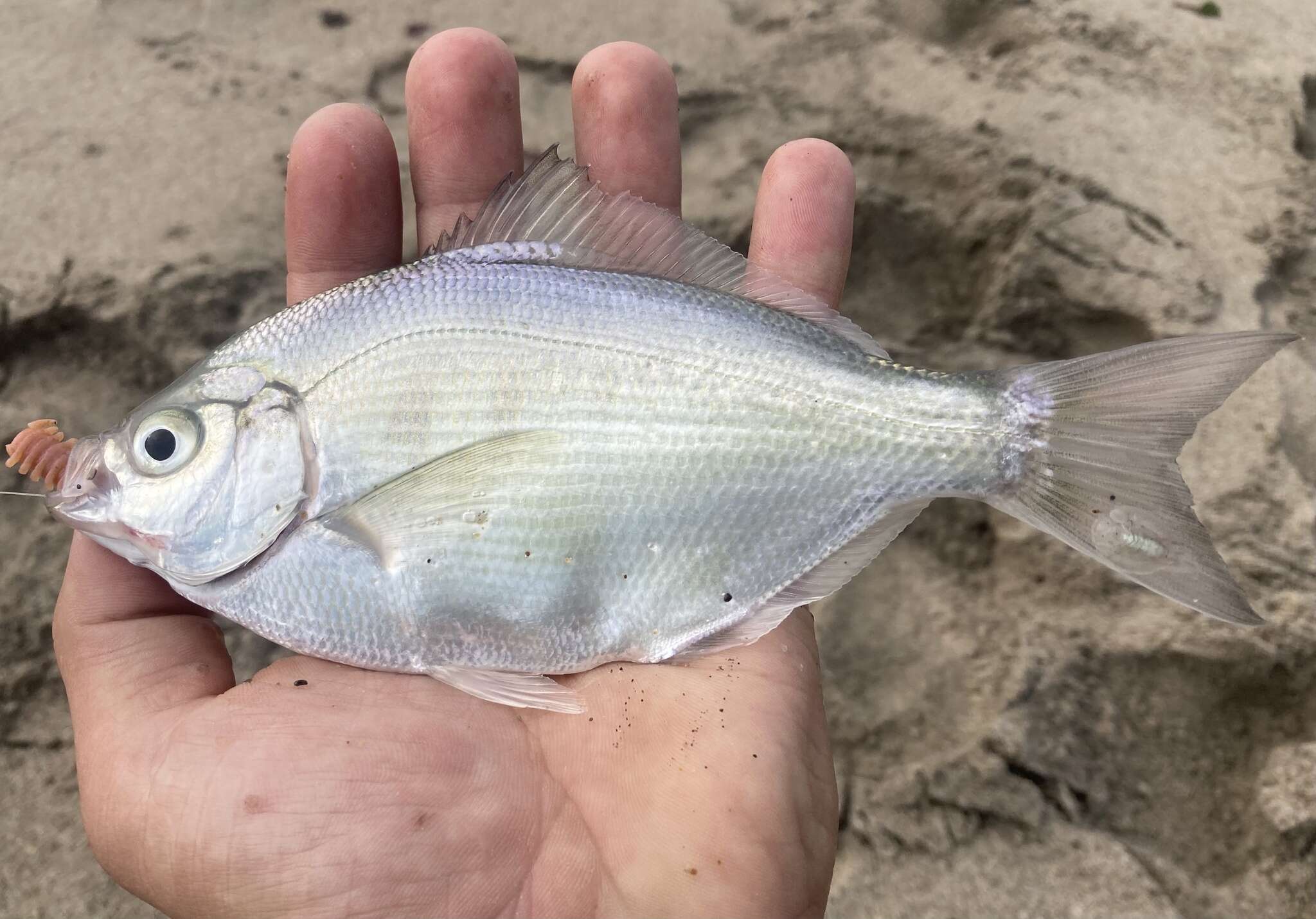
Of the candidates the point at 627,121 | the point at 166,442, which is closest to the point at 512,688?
the point at 166,442

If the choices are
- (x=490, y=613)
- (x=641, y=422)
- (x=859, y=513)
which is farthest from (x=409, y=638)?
(x=859, y=513)

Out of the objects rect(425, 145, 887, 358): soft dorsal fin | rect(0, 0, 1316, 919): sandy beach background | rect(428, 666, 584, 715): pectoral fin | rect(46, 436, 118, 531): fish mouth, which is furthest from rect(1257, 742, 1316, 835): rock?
rect(46, 436, 118, 531): fish mouth

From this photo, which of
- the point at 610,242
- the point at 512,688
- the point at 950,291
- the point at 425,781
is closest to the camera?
the point at 425,781

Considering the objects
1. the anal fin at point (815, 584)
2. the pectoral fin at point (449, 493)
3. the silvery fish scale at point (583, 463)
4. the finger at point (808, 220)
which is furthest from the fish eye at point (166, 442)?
the finger at point (808, 220)

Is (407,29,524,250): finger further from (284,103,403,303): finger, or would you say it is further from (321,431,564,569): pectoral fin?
(321,431,564,569): pectoral fin

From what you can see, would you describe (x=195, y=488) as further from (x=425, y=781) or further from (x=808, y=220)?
(x=808, y=220)

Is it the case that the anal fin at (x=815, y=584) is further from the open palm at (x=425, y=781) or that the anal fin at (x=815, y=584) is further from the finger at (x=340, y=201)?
the finger at (x=340, y=201)

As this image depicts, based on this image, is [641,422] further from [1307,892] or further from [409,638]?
[1307,892]
